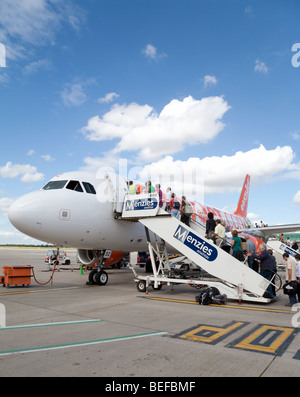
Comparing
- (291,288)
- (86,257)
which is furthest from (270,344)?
(86,257)

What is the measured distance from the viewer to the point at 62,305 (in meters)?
8.38

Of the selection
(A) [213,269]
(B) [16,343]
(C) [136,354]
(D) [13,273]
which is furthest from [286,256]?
(D) [13,273]

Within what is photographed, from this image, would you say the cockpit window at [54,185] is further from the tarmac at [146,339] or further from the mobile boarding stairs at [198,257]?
the tarmac at [146,339]

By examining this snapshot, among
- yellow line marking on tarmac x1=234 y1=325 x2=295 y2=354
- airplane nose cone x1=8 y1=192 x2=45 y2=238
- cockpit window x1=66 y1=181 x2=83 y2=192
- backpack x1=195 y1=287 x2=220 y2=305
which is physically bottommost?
yellow line marking on tarmac x1=234 y1=325 x2=295 y2=354

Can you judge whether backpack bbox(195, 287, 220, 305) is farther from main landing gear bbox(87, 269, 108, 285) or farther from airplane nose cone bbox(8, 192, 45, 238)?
airplane nose cone bbox(8, 192, 45, 238)

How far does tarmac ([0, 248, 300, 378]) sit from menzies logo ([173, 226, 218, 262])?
143 cm

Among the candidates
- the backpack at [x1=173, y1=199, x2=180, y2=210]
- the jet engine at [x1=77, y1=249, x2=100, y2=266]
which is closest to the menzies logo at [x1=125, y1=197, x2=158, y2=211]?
the backpack at [x1=173, y1=199, x2=180, y2=210]

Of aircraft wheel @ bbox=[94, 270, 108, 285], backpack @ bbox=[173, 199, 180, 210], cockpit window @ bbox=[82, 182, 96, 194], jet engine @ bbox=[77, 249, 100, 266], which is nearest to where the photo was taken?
cockpit window @ bbox=[82, 182, 96, 194]

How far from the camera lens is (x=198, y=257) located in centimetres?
940

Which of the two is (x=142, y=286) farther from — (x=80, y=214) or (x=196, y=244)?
(x=80, y=214)

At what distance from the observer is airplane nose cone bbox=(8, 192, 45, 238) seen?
920 centimetres

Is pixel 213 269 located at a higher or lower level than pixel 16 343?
higher
